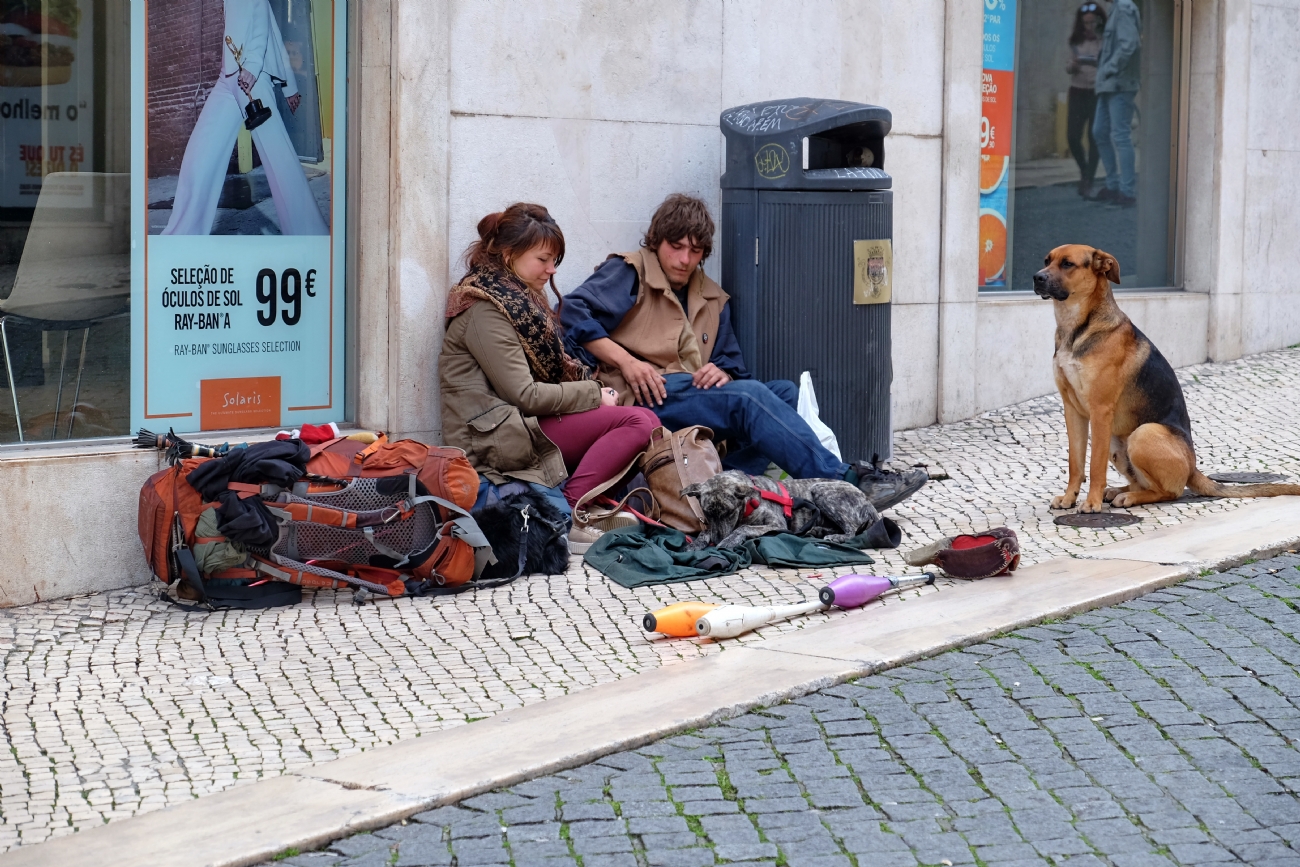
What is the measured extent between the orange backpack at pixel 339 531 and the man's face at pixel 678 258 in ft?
5.78

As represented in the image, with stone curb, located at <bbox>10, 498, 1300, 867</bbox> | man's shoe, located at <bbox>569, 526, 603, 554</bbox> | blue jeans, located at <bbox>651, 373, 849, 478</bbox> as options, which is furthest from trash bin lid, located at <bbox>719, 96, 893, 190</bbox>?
stone curb, located at <bbox>10, 498, 1300, 867</bbox>

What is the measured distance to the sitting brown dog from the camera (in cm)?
727

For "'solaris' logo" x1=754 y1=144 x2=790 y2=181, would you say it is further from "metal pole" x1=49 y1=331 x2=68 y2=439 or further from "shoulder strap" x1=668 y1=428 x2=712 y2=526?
"metal pole" x1=49 y1=331 x2=68 y2=439

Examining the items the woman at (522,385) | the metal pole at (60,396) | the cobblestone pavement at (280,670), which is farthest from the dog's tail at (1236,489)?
the metal pole at (60,396)

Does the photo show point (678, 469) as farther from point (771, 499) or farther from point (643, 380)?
point (643, 380)

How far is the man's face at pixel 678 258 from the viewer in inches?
286

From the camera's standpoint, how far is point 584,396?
672 centimetres

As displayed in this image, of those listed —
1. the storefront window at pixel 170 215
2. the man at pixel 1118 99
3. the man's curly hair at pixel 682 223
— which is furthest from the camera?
the man at pixel 1118 99

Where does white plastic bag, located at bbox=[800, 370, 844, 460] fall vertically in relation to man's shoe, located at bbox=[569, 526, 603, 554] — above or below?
above

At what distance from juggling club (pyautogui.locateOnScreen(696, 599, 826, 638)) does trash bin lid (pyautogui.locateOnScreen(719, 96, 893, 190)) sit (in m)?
2.65

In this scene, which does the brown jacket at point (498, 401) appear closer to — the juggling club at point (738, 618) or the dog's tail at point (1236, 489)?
the juggling club at point (738, 618)

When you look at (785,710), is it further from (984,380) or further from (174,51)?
(984,380)

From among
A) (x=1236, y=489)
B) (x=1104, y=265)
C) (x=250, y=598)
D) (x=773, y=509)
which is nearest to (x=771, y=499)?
(x=773, y=509)

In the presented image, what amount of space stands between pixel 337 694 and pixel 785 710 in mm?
1320
